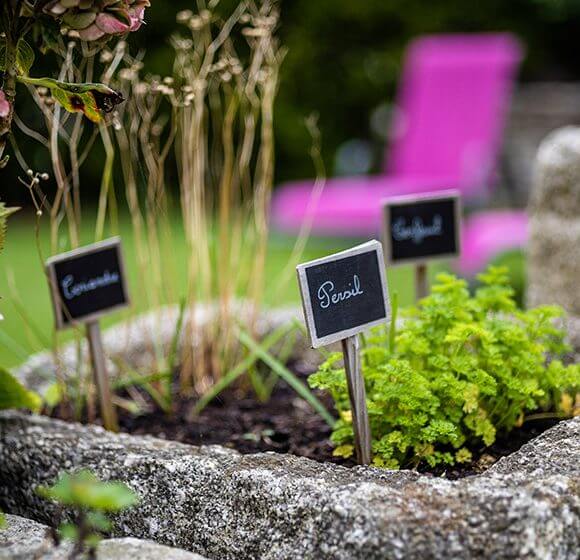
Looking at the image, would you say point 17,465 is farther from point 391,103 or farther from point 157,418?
point 391,103

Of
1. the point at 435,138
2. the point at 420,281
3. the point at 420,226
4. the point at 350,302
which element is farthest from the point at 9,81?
the point at 435,138

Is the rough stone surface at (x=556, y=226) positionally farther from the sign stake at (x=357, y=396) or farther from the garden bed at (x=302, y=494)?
the sign stake at (x=357, y=396)

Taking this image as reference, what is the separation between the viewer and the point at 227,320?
8.02 ft

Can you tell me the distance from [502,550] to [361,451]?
1.39 ft

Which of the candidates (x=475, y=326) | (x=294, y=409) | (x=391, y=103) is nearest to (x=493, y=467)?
(x=475, y=326)

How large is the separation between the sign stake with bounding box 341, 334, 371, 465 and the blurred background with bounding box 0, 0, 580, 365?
4.76m

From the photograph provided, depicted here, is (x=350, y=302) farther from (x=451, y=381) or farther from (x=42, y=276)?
(x=42, y=276)

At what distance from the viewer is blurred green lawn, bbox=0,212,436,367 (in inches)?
160

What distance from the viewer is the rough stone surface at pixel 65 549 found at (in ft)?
4.25

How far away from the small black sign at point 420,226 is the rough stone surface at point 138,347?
52 centimetres

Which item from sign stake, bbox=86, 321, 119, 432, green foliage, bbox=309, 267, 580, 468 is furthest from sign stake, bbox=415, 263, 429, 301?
sign stake, bbox=86, 321, 119, 432

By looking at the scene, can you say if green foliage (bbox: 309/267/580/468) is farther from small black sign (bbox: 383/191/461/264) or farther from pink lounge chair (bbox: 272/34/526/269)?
pink lounge chair (bbox: 272/34/526/269)

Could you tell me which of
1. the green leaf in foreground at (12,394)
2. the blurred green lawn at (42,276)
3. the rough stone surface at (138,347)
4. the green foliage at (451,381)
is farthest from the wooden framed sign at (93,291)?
the blurred green lawn at (42,276)

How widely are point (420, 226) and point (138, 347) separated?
3.30ft
